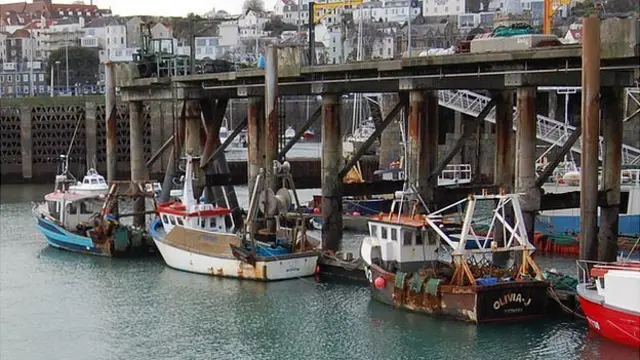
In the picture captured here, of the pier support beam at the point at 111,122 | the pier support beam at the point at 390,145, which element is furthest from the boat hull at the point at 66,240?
the pier support beam at the point at 390,145

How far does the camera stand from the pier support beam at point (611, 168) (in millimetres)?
33781

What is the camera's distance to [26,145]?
82.1 metres

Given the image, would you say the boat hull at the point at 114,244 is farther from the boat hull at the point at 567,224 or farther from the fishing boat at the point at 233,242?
the boat hull at the point at 567,224

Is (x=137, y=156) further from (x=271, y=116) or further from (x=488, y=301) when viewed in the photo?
(x=488, y=301)

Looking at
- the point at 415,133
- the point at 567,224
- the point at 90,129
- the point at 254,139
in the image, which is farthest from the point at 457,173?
the point at 90,129

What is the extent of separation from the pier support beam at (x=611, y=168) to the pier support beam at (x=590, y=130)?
405 cm

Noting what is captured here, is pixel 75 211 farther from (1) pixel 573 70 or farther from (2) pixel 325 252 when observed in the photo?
(1) pixel 573 70

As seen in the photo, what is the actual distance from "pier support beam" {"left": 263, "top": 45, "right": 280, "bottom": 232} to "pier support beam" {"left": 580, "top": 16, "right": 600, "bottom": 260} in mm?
14103

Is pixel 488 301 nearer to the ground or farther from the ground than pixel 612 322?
farther from the ground

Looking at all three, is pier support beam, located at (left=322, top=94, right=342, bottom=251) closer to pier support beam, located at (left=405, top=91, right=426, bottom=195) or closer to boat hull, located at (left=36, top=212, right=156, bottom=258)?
pier support beam, located at (left=405, top=91, right=426, bottom=195)

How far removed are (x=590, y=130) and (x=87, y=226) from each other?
26.1m

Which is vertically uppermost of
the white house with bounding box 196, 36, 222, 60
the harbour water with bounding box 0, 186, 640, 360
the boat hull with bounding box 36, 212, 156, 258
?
the white house with bounding box 196, 36, 222, 60

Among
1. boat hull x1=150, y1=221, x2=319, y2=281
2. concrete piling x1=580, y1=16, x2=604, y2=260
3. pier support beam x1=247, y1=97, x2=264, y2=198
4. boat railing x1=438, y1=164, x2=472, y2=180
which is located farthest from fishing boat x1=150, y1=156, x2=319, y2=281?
boat railing x1=438, y1=164, x2=472, y2=180

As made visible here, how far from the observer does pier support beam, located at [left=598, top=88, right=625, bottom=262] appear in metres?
33.8
